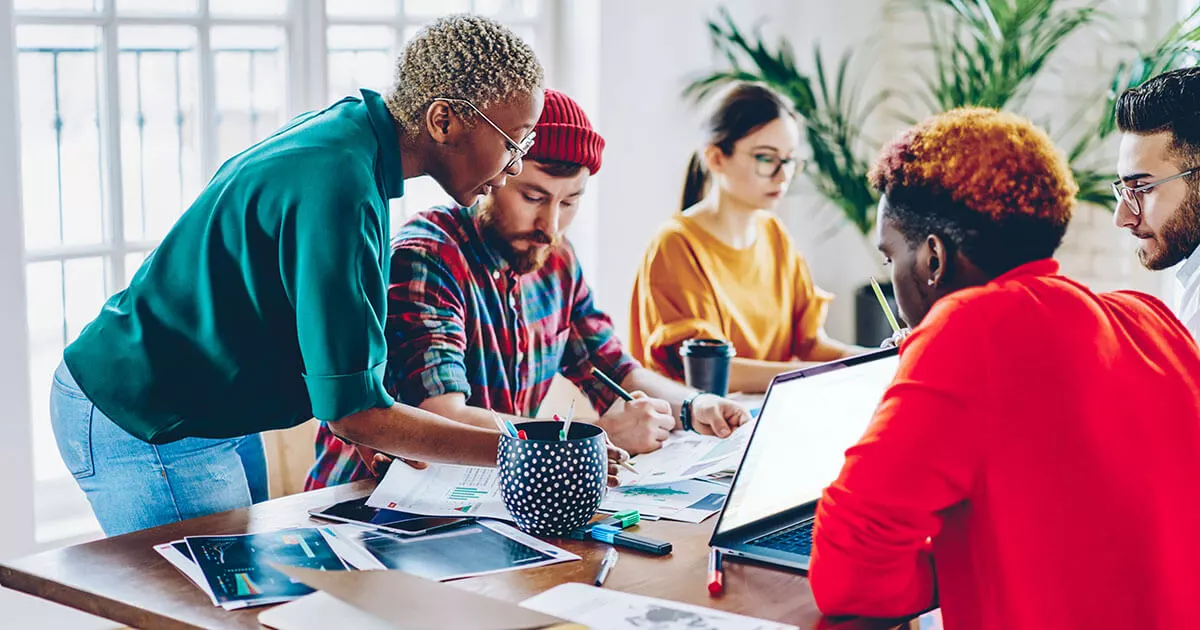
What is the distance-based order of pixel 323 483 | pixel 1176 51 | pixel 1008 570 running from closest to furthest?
1. pixel 1008 570
2. pixel 323 483
3. pixel 1176 51

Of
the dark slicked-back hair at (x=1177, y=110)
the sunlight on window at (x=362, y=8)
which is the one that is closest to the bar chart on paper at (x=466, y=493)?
the dark slicked-back hair at (x=1177, y=110)

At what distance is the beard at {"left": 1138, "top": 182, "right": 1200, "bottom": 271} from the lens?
2.17 m

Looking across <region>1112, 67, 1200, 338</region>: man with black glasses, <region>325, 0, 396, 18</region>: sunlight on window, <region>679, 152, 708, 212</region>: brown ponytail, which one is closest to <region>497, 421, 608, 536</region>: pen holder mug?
<region>1112, 67, 1200, 338</region>: man with black glasses

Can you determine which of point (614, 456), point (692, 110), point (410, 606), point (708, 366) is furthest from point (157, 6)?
point (410, 606)

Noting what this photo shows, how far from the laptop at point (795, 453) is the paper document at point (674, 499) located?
0.10 meters

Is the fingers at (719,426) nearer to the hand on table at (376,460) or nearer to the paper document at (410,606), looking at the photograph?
the hand on table at (376,460)

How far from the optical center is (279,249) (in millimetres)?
1577

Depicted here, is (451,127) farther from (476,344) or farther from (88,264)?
(88,264)

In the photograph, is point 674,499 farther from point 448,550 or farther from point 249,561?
point 249,561

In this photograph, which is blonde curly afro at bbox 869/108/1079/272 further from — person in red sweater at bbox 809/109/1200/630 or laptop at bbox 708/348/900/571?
laptop at bbox 708/348/900/571

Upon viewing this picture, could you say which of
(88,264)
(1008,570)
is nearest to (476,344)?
(1008,570)

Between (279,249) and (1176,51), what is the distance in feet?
8.98

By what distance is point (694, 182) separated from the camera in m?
3.29

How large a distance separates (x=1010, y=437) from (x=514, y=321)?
1.09 metres
